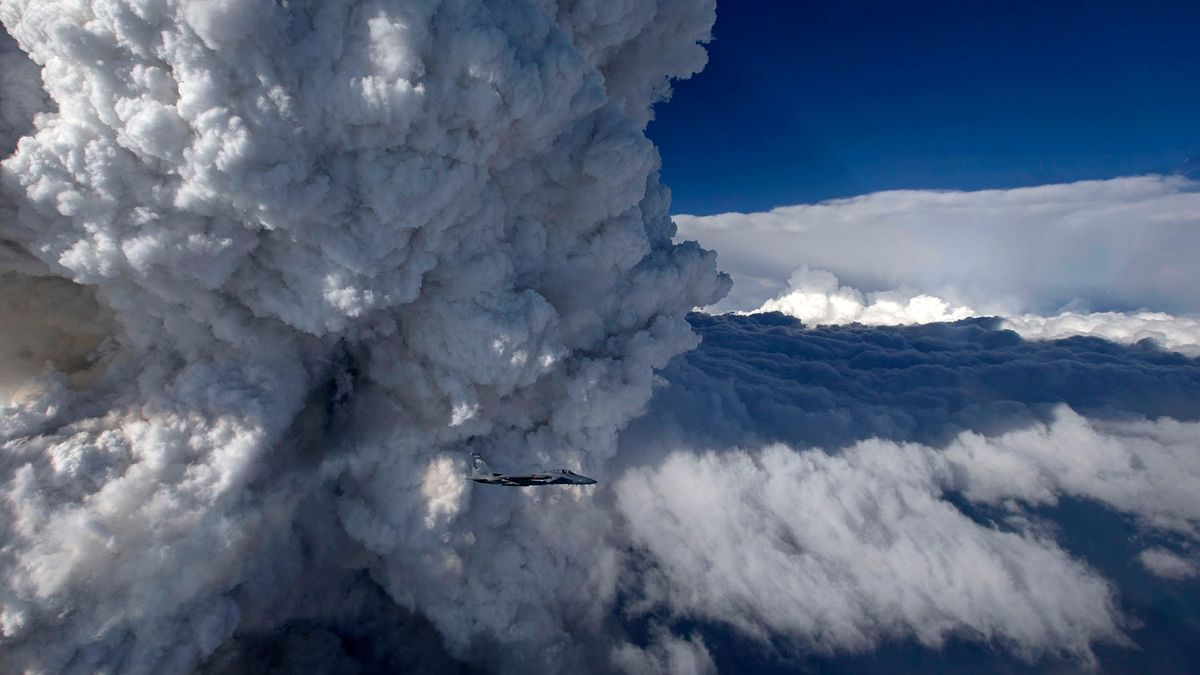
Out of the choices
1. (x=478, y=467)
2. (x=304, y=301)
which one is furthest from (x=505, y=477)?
(x=304, y=301)

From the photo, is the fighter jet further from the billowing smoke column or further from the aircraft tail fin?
the billowing smoke column

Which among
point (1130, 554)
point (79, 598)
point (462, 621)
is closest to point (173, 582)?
point (79, 598)

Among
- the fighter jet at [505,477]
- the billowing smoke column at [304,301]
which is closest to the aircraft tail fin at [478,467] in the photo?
the fighter jet at [505,477]

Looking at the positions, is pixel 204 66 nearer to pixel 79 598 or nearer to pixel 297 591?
pixel 79 598

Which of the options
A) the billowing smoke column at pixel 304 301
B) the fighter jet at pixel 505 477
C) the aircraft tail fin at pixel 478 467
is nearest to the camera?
the billowing smoke column at pixel 304 301

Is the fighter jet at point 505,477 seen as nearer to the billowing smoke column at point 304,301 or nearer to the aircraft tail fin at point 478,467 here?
the aircraft tail fin at point 478,467

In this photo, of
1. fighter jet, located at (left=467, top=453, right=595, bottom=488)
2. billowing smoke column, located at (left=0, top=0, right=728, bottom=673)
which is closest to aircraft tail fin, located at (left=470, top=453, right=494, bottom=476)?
fighter jet, located at (left=467, top=453, right=595, bottom=488)

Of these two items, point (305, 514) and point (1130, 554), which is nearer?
point (305, 514)
